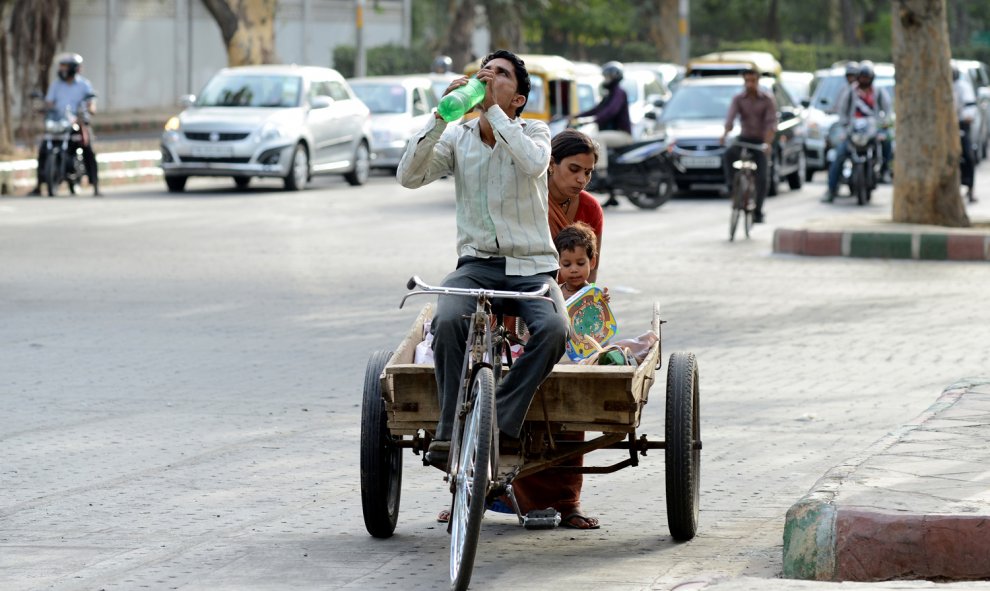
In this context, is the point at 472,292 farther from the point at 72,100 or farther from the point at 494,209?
the point at 72,100

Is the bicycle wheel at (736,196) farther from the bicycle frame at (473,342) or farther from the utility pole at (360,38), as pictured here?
the utility pole at (360,38)

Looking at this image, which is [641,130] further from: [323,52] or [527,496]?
[323,52]

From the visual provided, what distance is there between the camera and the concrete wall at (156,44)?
48.5 meters

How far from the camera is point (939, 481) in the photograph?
625 cm

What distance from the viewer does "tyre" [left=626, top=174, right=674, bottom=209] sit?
24.6m

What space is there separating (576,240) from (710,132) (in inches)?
793

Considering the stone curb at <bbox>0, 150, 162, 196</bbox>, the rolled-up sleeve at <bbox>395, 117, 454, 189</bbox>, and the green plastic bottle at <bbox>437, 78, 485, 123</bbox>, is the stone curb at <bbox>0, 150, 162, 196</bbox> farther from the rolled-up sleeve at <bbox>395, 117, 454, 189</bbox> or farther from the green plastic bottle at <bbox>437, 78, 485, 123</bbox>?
the green plastic bottle at <bbox>437, 78, 485, 123</bbox>

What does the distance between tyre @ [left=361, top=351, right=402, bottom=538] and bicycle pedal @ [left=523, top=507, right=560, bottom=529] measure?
0.53m

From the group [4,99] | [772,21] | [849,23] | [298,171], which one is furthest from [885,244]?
[772,21]

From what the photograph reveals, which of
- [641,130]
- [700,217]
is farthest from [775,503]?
[641,130]

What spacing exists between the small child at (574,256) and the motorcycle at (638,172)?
1762cm

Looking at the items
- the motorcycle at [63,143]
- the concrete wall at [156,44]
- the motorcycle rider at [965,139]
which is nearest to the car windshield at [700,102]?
the motorcycle rider at [965,139]

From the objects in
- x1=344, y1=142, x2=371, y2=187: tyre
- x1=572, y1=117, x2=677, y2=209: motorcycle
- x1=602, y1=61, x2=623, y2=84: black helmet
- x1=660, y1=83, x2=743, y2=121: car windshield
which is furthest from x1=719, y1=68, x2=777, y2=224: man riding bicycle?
x1=344, y1=142, x2=371, y2=187: tyre

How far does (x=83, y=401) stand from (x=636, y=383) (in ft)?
14.8
